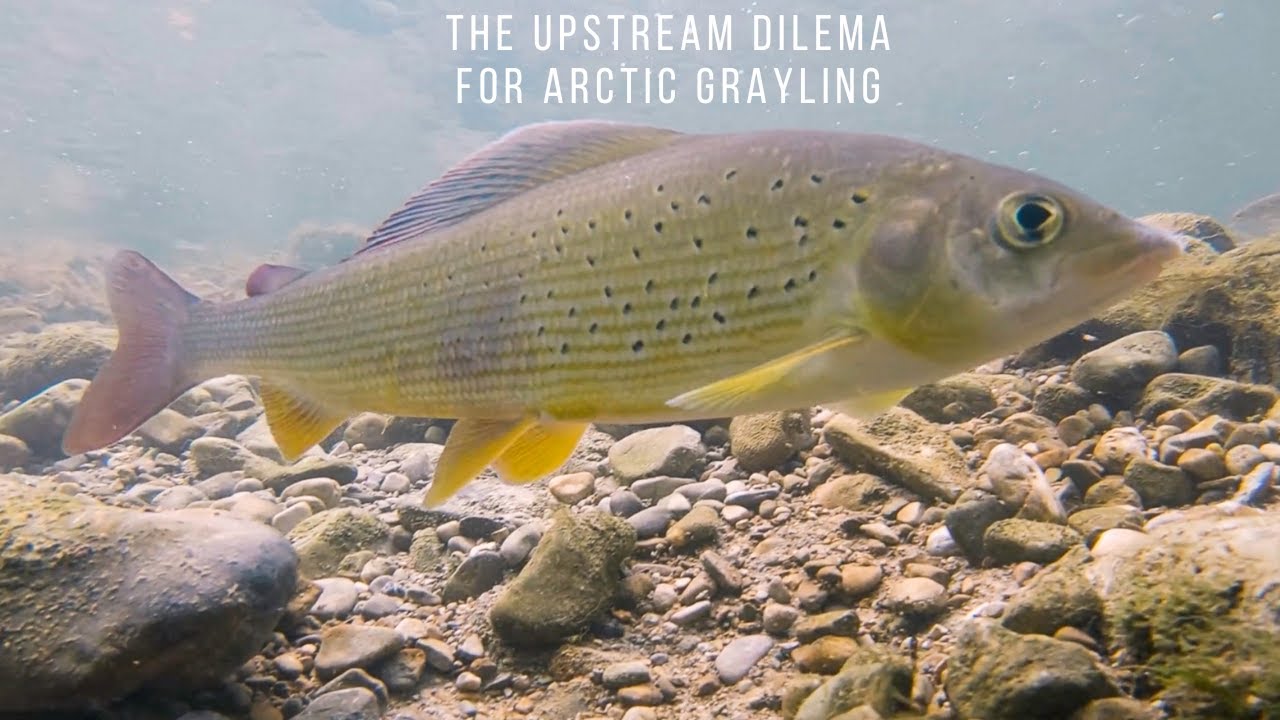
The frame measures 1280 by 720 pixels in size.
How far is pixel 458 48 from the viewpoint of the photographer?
48.3m

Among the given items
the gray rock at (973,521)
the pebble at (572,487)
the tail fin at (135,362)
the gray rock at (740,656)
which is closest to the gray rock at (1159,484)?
the gray rock at (973,521)

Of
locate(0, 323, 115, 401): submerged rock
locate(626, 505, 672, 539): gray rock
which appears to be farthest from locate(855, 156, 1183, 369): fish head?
locate(0, 323, 115, 401): submerged rock

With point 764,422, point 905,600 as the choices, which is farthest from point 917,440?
point 905,600

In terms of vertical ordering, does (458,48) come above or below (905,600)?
above

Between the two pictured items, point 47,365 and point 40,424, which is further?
point 47,365

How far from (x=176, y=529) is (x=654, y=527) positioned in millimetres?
1737

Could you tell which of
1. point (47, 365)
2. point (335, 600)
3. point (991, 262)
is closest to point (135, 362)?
point (335, 600)

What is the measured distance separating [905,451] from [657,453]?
1182mm

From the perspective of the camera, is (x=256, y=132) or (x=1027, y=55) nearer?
(x=1027, y=55)

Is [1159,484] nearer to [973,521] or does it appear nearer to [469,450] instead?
[973,521]

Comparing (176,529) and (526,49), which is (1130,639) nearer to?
(176,529)

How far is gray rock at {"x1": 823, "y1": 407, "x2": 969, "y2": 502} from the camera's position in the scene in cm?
291

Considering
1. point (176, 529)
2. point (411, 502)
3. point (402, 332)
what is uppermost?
point (402, 332)

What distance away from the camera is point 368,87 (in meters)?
53.9
